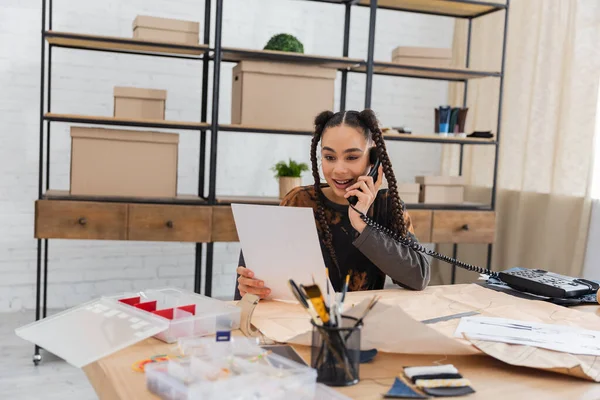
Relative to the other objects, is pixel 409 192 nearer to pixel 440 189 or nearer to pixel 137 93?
pixel 440 189

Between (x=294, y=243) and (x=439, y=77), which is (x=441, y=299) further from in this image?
(x=439, y=77)

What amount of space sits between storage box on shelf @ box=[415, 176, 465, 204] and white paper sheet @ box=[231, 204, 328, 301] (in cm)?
214

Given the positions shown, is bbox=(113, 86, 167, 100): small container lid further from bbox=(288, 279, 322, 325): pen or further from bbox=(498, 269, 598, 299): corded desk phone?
bbox=(288, 279, 322, 325): pen

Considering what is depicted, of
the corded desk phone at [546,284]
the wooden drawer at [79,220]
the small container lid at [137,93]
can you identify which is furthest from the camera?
the small container lid at [137,93]

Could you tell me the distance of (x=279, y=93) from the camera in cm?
303

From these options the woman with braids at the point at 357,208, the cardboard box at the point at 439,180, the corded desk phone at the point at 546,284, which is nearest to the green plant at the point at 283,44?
the cardboard box at the point at 439,180

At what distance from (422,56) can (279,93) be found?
82 centimetres

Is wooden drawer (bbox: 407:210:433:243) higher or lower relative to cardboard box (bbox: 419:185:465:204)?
lower

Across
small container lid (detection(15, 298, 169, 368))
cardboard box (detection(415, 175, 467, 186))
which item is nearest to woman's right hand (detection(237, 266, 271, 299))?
small container lid (detection(15, 298, 169, 368))

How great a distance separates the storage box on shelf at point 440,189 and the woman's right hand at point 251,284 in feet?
7.03

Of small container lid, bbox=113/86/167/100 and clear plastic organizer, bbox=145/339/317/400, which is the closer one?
clear plastic organizer, bbox=145/339/317/400

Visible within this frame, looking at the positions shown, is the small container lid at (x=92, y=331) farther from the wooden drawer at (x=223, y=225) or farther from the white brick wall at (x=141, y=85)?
the white brick wall at (x=141, y=85)

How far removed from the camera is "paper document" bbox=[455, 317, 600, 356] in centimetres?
101

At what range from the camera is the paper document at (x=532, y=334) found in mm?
1013
